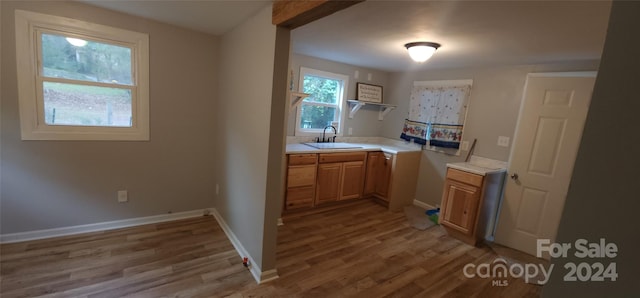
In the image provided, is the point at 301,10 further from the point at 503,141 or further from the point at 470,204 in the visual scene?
the point at 503,141

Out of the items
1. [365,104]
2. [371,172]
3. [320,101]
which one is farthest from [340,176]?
[365,104]

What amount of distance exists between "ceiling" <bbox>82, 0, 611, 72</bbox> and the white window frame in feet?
0.86

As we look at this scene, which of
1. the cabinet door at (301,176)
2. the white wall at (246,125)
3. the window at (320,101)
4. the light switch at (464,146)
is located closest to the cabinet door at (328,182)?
the cabinet door at (301,176)

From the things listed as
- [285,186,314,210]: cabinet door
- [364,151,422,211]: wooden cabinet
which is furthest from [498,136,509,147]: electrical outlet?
[285,186,314,210]: cabinet door

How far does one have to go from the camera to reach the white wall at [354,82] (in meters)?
3.69

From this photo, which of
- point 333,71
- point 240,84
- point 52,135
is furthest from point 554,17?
point 52,135

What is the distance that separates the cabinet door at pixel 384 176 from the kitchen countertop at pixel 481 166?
→ 0.89m

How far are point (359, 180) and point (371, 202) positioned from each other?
1.65ft

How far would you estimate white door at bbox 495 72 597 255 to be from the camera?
265 centimetres

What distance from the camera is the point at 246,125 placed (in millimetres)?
2367

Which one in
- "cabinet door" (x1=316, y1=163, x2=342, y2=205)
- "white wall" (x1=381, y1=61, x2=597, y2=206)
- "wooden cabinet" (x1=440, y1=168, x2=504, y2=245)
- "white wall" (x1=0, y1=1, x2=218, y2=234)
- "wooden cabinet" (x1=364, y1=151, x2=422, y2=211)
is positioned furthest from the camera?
"wooden cabinet" (x1=364, y1=151, x2=422, y2=211)

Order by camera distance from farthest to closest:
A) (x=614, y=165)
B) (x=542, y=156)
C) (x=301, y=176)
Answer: (x=301, y=176), (x=542, y=156), (x=614, y=165)

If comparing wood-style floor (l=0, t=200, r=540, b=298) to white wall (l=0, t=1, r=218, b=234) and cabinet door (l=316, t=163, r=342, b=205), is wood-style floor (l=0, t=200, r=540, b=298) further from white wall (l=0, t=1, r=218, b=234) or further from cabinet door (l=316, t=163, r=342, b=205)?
cabinet door (l=316, t=163, r=342, b=205)

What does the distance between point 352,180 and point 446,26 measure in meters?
2.35
